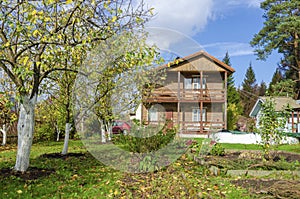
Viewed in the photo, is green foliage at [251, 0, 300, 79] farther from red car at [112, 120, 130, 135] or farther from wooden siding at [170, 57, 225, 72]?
red car at [112, 120, 130, 135]

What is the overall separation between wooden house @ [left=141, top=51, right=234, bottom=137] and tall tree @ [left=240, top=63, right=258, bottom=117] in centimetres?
2300

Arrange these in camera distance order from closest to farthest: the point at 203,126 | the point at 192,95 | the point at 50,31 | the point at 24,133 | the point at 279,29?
1. the point at 50,31
2. the point at 24,133
3. the point at 203,126
4. the point at 192,95
5. the point at 279,29

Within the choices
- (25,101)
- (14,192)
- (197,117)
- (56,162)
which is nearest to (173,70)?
(197,117)

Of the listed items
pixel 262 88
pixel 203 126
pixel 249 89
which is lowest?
pixel 203 126

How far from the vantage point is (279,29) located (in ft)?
78.9

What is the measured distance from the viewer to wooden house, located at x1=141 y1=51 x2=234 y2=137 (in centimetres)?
1961

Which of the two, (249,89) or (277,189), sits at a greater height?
(249,89)

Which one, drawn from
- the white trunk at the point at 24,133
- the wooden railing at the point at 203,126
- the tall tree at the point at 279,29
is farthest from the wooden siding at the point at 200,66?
the white trunk at the point at 24,133

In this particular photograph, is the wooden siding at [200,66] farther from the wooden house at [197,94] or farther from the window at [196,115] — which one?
the window at [196,115]

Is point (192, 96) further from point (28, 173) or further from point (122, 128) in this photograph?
point (28, 173)

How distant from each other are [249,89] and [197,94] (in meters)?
33.4

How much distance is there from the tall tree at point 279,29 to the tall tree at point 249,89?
16.0 m

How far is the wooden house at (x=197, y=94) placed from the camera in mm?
19609

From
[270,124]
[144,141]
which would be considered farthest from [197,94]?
[144,141]
